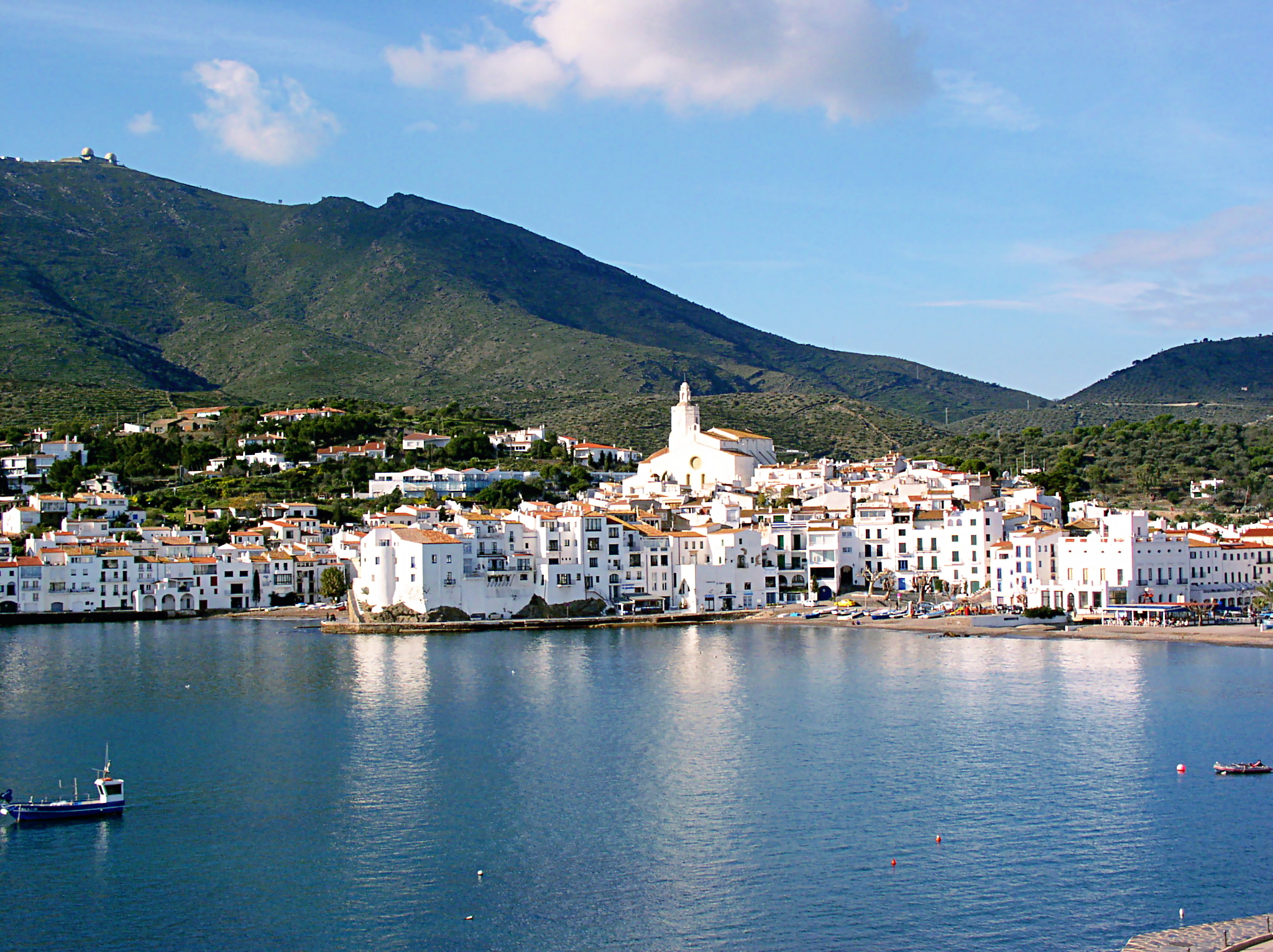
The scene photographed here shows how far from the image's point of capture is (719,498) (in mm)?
69312

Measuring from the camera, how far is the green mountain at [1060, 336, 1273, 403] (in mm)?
142250

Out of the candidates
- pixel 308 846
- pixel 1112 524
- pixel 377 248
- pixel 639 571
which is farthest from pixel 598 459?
pixel 377 248

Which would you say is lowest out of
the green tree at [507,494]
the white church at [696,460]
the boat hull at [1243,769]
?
the boat hull at [1243,769]

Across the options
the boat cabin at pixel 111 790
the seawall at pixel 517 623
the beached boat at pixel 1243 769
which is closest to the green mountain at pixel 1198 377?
the seawall at pixel 517 623

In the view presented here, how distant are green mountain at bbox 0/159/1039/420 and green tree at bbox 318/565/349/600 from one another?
6017 centimetres

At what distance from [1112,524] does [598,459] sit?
1642 inches

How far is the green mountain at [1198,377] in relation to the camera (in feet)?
467

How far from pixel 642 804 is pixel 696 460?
191ft

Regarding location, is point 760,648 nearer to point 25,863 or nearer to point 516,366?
point 25,863

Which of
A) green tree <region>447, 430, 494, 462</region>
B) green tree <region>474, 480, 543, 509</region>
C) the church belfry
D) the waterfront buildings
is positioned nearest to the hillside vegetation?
the waterfront buildings

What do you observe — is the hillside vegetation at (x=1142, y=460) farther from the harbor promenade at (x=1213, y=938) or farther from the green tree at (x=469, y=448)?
the harbor promenade at (x=1213, y=938)

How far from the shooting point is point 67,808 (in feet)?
75.8

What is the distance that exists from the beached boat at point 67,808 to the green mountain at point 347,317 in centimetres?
9627

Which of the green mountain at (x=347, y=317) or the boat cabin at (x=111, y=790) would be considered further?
the green mountain at (x=347, y=317)
